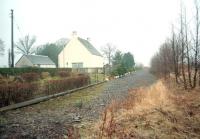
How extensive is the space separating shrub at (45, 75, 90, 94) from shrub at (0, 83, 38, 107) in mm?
2019

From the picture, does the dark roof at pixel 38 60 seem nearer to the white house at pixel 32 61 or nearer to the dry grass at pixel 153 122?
the white house at pixel 32 61

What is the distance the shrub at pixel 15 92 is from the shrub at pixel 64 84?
79.5 inches

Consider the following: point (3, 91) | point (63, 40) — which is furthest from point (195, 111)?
point (63, 40)

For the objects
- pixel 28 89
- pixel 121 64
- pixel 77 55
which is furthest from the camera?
pixel 77 55

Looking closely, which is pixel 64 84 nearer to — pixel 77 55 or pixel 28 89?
pixel 28 89

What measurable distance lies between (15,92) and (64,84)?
6.90 metres

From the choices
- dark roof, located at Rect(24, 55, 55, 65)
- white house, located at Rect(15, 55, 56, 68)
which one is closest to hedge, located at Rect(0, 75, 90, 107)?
white house, located at Rect(15, 55, 56, 68)

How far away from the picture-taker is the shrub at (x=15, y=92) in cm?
1288

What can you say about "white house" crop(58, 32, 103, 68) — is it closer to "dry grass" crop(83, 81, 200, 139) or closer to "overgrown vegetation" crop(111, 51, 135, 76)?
"overgrown vegetation" crop(111, 51, 135, 76)

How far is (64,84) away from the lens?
20.5 meters

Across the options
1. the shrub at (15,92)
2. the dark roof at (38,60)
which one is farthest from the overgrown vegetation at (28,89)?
the dark roof at (38,60)

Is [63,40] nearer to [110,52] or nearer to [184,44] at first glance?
[110,52]

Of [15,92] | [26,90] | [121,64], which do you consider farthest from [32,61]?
[15,92]

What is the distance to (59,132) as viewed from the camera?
25.2 ft
